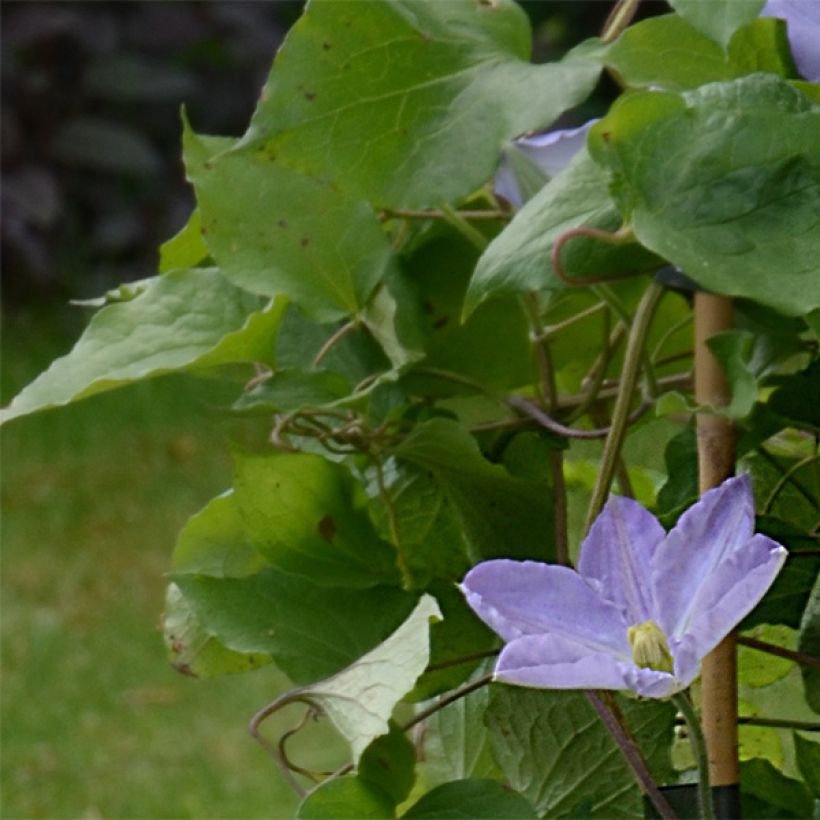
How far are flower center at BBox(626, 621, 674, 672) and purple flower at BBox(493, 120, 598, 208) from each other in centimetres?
15

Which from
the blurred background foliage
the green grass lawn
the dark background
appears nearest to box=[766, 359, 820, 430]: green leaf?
the green grass lawn

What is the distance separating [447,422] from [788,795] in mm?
139

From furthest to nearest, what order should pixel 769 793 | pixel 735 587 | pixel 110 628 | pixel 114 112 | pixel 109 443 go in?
pixel 114 112
pixel 109 443
pixel 110 628
pixel 769 793
pixel 735 587

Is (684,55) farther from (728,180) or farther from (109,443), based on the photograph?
(109,443)

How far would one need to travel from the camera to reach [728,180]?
13.7 inches

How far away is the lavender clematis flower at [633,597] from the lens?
1.11 ft

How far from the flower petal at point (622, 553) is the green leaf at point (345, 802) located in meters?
0.09

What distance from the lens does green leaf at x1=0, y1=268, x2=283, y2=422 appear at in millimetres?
452

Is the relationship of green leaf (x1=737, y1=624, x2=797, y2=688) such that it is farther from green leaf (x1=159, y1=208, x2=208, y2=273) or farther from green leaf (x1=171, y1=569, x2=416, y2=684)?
green leaf (x1=159, y1=208, x2=208, y2=273)

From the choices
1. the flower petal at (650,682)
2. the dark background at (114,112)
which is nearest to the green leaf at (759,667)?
the flower petal at (650,682)

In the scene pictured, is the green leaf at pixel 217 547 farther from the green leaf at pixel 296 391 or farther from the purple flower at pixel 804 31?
the purple flower at pixel 804 31

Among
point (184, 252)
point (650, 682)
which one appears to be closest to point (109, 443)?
point (184, 252)

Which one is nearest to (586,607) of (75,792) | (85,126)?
(75,792)

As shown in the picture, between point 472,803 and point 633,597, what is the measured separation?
85 mm
